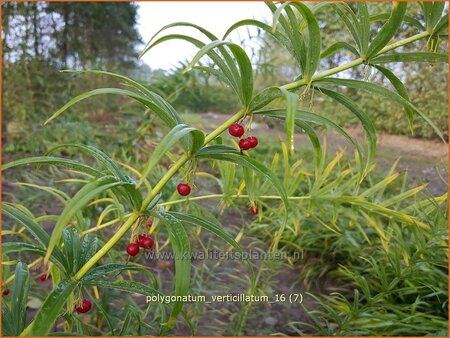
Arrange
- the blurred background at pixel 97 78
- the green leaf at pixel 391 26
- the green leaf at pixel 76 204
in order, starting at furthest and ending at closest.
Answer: the blurred background at pixel 97 78, the green leaf at pixel 391 26, the green leaf at pixel 76 204

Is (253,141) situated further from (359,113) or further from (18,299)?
(18,299)

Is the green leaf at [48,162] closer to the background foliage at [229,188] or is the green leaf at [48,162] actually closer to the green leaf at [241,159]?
the background foliage at [229,188]

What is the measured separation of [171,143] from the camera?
0.40 meters

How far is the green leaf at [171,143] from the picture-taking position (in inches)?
15.4

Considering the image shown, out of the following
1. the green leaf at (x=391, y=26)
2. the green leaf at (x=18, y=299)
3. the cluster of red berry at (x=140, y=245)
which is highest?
the green leaf at (x=391, y=26)

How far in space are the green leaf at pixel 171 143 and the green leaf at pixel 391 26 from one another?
0.79 feet

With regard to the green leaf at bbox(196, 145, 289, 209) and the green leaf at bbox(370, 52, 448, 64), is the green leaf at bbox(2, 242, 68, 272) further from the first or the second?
the green leaf at bbox(370, 52, 448, 64)

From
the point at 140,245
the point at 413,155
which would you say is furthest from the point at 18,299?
the point at 413,155

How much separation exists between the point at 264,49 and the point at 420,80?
0.84 m

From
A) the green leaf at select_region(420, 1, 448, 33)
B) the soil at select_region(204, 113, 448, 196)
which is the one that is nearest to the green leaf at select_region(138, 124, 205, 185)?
the green leaf at select_region(420, 1, 448, 33)

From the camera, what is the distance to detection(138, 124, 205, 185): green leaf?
39 centimetres

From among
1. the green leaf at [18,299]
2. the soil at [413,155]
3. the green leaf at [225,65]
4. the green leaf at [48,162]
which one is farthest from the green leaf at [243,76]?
the soil at [413,155]

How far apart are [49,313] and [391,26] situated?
19.4 inches

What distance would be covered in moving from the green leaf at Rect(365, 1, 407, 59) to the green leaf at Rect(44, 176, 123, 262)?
345 mm
